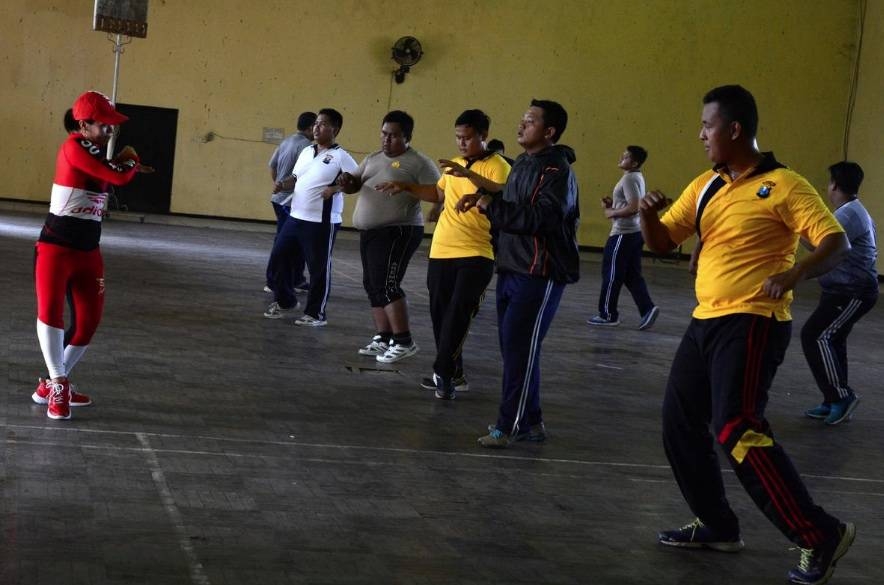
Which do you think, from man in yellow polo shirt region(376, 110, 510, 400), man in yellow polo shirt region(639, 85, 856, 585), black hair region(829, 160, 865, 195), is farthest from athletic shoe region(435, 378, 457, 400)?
man in yellow polo shirt region(639, 85, 856, 585)

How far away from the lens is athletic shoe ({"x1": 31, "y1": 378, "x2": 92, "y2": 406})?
19.3 feet

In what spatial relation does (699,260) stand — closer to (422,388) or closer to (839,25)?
(422,388)

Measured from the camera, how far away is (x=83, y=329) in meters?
5.97

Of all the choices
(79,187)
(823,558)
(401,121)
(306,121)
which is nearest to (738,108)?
(823,558)

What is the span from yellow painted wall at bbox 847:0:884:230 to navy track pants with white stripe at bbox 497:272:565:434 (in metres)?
17.6

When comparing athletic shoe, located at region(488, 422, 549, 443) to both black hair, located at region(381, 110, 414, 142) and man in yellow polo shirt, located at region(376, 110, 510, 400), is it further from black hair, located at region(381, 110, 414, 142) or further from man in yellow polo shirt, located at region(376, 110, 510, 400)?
black hair, located at region(381, 110, 414, 142)

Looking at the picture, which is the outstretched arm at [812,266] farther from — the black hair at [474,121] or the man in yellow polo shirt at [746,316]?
the black hair at [474,121]

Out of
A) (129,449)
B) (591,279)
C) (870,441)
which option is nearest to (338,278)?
(591,279)

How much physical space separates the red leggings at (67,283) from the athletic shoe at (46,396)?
309 mm

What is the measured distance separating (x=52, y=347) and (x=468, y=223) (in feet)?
8.12

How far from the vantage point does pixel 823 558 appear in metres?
4.06

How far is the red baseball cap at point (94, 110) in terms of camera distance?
5688mm

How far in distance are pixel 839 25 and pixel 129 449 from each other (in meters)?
20.7

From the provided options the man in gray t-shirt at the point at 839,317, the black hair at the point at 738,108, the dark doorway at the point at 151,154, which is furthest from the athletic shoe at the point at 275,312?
the dark doorway at the point at 151,154
